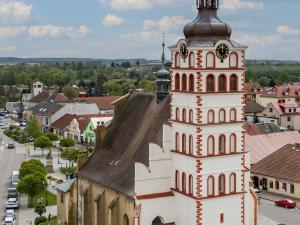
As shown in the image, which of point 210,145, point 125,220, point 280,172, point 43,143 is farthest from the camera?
point 43,143

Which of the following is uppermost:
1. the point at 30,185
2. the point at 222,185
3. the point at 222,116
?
the point at 222,116

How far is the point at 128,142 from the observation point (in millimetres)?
48062

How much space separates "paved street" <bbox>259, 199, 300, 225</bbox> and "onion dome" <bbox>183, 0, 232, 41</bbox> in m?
25.7

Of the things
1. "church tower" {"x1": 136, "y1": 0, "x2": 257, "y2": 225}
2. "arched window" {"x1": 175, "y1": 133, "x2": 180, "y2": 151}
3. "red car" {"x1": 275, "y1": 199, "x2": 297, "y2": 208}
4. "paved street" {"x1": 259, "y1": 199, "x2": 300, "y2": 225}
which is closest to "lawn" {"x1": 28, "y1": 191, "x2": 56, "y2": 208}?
"paved street" {"x1": 259, "y1": 199, "x2": 300, "y2": 225}

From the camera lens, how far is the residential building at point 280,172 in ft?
226

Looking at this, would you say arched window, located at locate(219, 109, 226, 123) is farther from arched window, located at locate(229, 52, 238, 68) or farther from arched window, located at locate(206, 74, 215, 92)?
arched window, located at locate(229, 52, 238, 68)

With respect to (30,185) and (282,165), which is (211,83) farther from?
(282,165)

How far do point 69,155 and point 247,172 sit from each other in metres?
53.1

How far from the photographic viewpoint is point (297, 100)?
149 metres

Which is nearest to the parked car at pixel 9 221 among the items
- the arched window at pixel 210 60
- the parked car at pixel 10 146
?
the arched window at pixel 210 60

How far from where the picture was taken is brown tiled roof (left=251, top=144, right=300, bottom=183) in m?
69.5

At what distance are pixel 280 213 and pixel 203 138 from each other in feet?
84.9

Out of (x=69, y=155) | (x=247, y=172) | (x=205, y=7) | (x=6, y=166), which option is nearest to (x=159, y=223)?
(x=247, y=172)

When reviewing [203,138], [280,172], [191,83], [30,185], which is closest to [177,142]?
[203,138]
